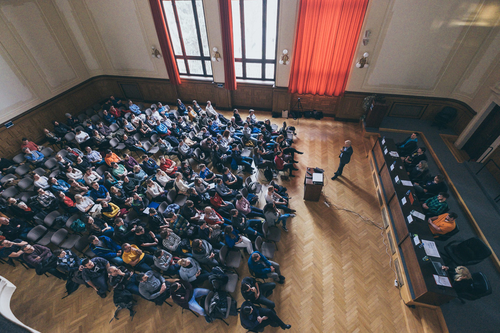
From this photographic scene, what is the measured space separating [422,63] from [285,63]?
15.9ft

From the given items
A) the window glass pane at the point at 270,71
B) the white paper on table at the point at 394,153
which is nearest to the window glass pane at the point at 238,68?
the window glass pane at the point at 270,71

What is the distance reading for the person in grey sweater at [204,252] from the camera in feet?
14.0

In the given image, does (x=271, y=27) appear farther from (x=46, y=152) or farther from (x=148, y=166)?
(x=46, y=152)

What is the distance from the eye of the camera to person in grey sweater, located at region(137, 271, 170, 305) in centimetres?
402

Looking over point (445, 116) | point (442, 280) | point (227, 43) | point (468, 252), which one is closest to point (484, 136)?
point (445, 116)

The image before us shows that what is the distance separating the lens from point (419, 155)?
620 cm

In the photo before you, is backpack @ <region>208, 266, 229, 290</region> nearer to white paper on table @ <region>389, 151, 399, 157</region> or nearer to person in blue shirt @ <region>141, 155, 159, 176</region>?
person in blue shirt @ <region>141, 155, 159, 176</region>

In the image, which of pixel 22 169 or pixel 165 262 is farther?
pixel 22 169

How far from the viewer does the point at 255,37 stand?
8.87m

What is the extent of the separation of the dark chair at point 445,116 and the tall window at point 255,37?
6.64 m

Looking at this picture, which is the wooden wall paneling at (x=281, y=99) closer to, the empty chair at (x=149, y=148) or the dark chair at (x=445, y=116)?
the empty chair at (x=149, y=148)

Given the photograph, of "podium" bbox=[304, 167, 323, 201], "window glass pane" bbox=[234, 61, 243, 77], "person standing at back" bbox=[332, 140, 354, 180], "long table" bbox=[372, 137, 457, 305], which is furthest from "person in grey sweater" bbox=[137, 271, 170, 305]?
"window glass pane" bbox=[234, 61, 243, 77]

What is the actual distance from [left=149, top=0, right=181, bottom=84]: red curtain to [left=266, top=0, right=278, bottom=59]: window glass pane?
4.18 metres

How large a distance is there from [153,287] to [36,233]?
11.0ft
